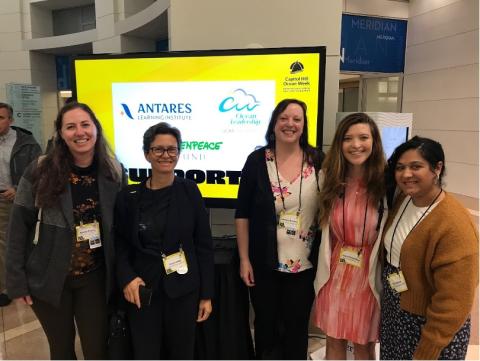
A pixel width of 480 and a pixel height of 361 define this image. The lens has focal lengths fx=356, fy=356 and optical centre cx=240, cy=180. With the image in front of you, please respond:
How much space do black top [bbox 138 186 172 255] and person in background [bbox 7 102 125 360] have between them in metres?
0.17

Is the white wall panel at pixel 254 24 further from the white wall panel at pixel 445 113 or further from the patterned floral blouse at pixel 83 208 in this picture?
the white wall panel at pixel 445 113

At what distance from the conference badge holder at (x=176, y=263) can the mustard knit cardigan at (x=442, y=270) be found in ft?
2.99

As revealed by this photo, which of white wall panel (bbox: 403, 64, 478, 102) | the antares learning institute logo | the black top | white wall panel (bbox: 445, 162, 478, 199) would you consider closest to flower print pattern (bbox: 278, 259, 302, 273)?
the black top

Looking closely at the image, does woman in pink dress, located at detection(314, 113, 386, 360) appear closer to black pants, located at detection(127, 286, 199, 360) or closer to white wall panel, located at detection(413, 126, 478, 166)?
black pants, located at detection(127, 286, 199, 360)

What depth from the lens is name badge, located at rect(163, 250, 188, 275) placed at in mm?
1529

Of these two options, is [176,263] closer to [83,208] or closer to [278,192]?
[83,208]

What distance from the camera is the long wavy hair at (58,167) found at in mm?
1489

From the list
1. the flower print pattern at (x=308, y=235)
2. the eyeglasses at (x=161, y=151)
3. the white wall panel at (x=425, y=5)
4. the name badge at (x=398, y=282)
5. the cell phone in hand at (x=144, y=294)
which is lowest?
the cell phone in hand at (x=144, y=294)

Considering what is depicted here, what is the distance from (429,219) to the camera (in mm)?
1308

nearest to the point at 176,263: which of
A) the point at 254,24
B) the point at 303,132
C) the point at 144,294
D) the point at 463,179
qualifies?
the point at 144,294

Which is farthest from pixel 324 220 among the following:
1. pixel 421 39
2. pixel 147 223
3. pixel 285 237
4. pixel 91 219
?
pixel 421 39

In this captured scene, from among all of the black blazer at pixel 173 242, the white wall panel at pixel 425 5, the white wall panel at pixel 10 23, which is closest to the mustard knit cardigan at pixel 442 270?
the black blazer at pixel 173 242

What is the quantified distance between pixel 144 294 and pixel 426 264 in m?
1.12

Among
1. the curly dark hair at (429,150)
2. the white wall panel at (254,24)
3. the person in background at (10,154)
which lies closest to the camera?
the curly dark hair at (429,150)
